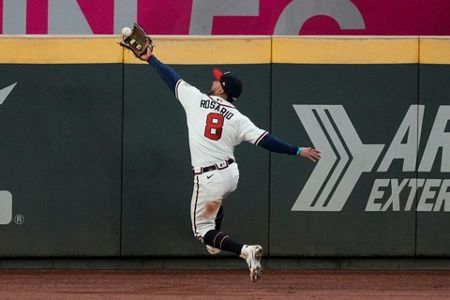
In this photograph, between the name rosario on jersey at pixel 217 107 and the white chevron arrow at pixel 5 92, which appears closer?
the name rosario on jersey at pixel 217 107

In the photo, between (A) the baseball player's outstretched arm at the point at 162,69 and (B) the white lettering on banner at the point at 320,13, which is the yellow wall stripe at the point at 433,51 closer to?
(B) the white lettering on banner at the point at 320,13

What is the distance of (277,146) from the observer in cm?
852

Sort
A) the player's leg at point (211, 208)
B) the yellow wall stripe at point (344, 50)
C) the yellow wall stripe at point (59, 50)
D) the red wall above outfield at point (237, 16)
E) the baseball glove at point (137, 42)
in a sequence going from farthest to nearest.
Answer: the red wall above outfield at point (237, 16) → the yellow wall stripe at point (344, 50) → the yellow wall stripe at point (59, 50) → the baseball glove at point (137, 42) → the player's leg at point (211, 208)

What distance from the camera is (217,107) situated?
28.7ft

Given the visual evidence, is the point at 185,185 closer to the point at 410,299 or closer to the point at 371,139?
the point at 371,139

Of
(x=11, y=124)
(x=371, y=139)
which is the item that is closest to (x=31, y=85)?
(x=11, y=124)

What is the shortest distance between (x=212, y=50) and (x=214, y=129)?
1879mm

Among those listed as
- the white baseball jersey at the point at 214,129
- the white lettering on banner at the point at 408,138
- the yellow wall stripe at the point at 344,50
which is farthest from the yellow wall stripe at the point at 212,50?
the white baseball jersey at the point at 214,129

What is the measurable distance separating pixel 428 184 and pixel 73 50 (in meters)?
3.60

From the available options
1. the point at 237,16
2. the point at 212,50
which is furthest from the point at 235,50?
the point at 237,16

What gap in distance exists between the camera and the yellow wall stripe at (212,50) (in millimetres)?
10391

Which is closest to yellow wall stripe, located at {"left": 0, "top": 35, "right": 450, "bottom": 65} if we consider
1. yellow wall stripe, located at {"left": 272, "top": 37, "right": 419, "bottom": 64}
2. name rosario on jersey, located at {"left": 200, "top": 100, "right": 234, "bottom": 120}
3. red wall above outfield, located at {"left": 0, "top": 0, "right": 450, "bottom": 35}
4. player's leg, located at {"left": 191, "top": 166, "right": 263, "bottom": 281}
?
yellow wall stripe, located at {"left": 272, "top": 37, "right": 419, "bottom": 64}

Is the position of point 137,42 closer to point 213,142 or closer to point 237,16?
point 213,142

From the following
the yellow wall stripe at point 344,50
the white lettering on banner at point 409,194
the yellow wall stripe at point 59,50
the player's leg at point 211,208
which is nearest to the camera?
the player's leg at point 211,208
